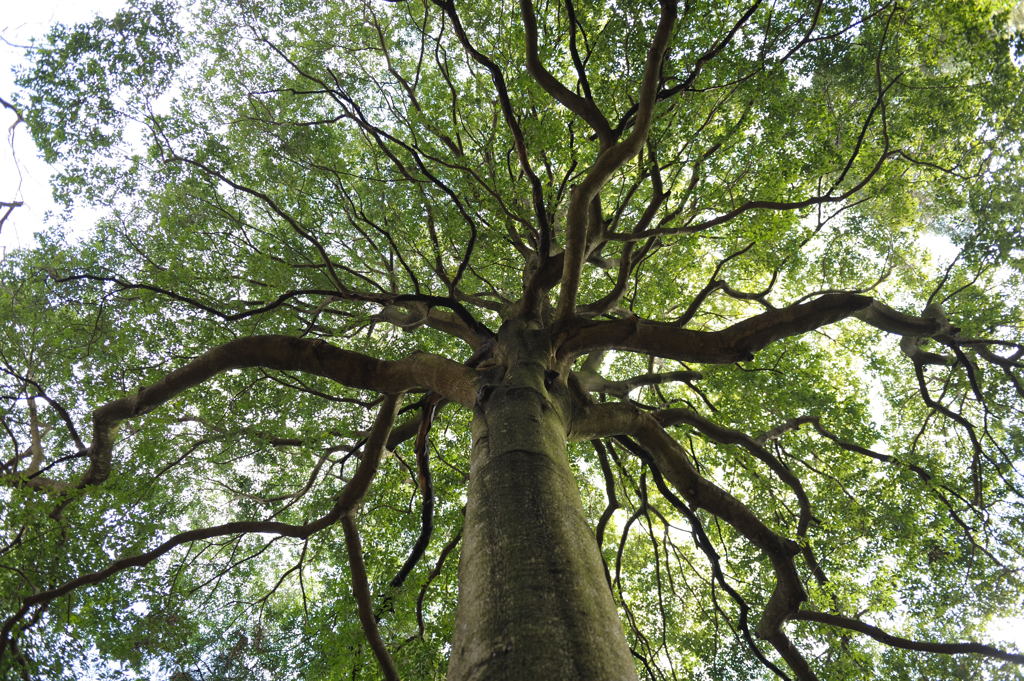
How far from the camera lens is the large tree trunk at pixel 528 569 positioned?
1.77m

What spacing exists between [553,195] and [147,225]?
19.4 feet

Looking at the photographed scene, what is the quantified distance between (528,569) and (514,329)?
9.43 feet

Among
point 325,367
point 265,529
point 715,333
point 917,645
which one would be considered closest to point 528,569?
point 325,367

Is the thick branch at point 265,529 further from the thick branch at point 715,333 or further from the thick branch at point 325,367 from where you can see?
the thick branch at point 715,333

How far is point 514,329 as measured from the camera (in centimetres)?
487

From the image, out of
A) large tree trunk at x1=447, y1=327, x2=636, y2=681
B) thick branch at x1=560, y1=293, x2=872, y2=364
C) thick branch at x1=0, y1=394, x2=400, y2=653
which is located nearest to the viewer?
large tree trunk at x1=447, y1=327, x2=636, y2=681

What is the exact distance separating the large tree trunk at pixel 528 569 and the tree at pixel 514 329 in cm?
4

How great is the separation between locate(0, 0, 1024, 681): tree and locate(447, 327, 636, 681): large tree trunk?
0.04 m

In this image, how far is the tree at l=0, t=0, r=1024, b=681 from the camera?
4.44 m

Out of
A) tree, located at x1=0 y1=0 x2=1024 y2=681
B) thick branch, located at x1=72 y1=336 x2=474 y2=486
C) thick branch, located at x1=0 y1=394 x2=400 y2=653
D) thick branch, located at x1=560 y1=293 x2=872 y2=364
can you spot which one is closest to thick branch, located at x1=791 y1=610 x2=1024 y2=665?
tree, located at x1=0 y1=0 x2=1024 y2=681

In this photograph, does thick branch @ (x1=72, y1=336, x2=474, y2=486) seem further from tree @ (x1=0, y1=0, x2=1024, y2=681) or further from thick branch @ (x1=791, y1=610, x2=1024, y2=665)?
thick branch @ (x1=791, y1=610, x2=1024, y2=665)

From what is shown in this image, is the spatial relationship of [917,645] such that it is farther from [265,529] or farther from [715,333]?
[265,529]

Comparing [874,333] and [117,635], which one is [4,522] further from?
[874,333]

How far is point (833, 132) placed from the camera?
639 centimetres
